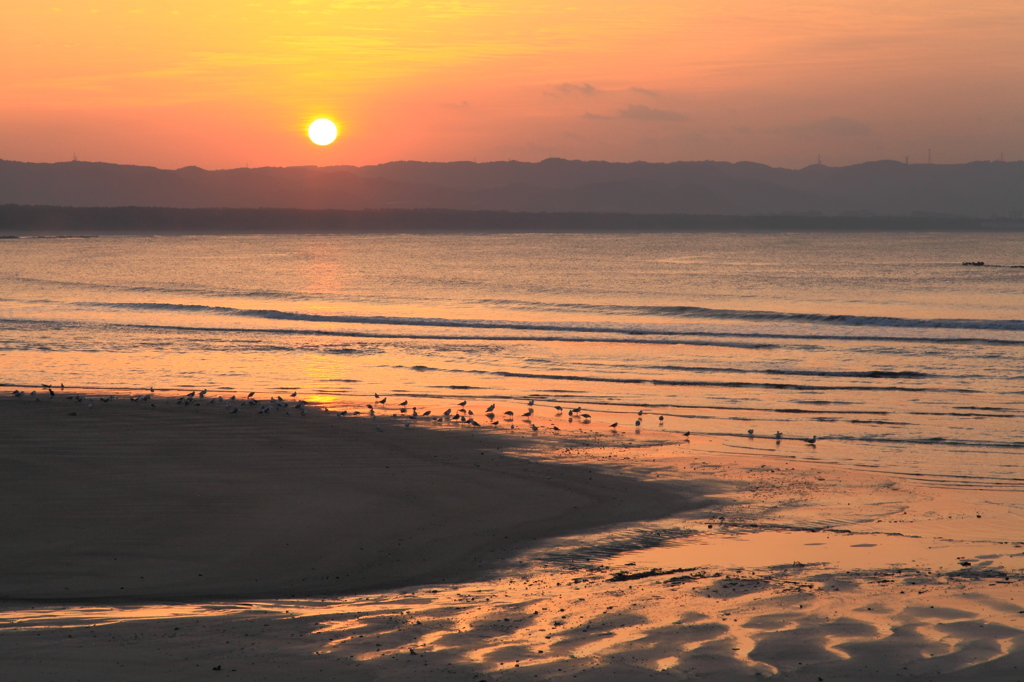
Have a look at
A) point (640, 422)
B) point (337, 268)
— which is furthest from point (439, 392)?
point (337, 268)

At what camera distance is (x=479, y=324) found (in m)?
37.2

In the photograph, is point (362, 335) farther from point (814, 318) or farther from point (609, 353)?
point (814, 318)

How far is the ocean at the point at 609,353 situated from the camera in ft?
58.7

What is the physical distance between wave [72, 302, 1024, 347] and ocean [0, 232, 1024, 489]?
0.13m

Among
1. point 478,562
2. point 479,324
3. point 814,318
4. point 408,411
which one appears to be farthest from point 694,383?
point 814,318

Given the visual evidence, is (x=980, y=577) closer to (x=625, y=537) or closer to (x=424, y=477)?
(x=625, y=537)

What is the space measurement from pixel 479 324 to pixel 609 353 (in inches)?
368

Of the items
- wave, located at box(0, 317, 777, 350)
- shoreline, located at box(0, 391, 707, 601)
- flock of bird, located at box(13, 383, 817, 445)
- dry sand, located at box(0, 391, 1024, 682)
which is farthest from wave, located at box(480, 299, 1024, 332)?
shoreline, located at box(0, 391, 707, 601)

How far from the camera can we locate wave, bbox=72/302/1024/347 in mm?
32062

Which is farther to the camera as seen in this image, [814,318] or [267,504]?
[814,318]

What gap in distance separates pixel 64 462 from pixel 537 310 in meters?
31.3

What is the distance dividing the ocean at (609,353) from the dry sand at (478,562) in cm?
325

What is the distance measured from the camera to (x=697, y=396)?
69.8 feet

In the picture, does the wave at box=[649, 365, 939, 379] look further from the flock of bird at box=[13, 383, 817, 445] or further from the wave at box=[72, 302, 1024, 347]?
the wave at box=[72, 302, 1024, 347]
